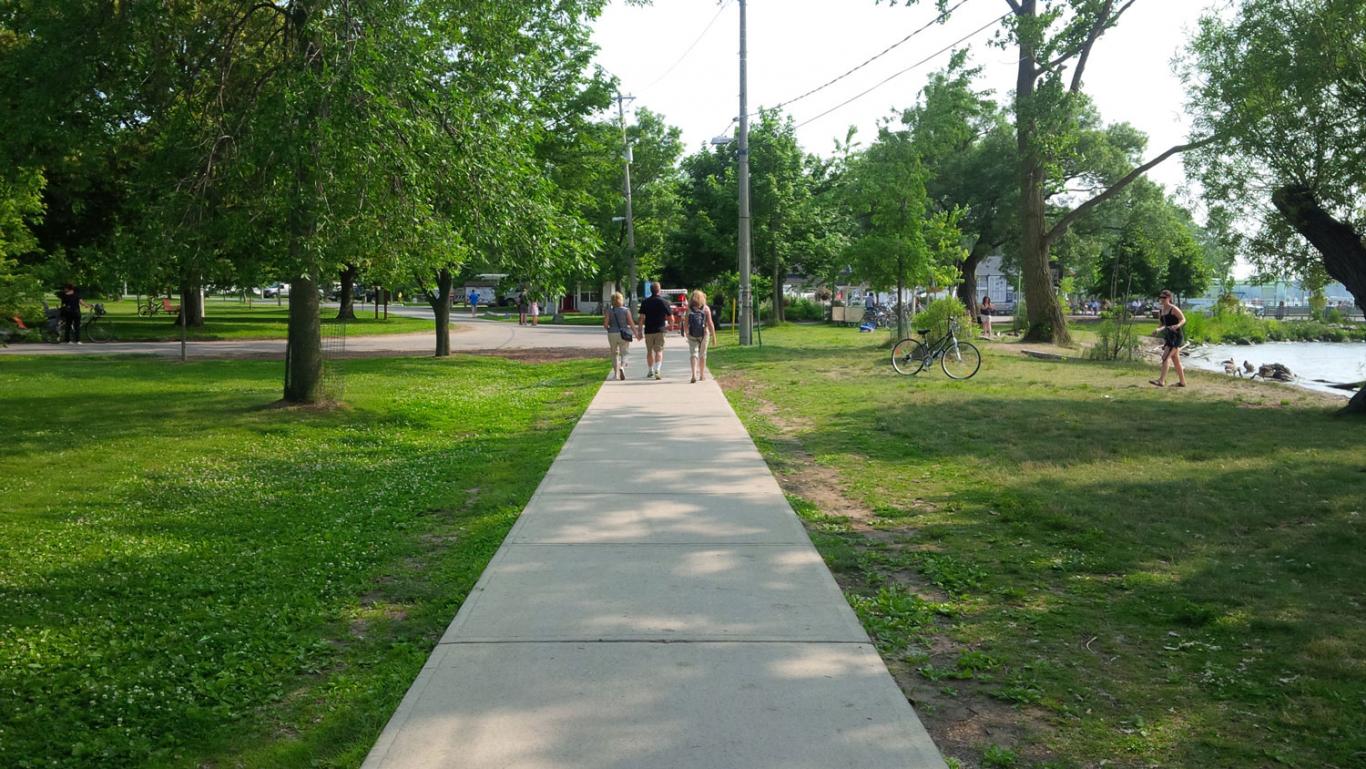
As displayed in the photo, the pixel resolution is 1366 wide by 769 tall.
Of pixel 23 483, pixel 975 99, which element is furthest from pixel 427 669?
pixel 975 99

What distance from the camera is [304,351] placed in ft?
46.4

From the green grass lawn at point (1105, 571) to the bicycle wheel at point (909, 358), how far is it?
6201 mm

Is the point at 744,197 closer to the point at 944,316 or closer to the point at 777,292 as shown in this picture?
the point at 944,316

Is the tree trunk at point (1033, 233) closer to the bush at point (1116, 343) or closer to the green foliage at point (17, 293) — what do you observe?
the bush at point (1116, 343)

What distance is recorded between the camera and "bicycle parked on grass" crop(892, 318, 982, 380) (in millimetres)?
19391

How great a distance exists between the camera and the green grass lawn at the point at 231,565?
13.7 feet

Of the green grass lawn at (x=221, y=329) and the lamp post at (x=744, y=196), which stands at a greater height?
the lamp post at (x=744, y=196)

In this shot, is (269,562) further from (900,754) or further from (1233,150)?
(1233,150)

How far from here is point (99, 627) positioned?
521cm

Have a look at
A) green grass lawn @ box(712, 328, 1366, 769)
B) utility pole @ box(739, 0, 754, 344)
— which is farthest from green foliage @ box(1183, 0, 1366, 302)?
utility pole @ box(739, 0, 754, 344)

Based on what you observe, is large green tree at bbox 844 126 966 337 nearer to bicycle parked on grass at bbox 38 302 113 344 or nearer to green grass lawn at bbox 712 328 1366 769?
green grass lawn at bbox 712 328 1366 769

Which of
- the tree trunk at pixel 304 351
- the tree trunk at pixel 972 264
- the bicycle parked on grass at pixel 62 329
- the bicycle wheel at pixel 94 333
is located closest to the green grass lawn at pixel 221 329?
the bicycle wheel at pixel 94 333

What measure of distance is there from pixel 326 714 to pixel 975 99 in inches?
1127

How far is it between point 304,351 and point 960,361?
11.7 meters
